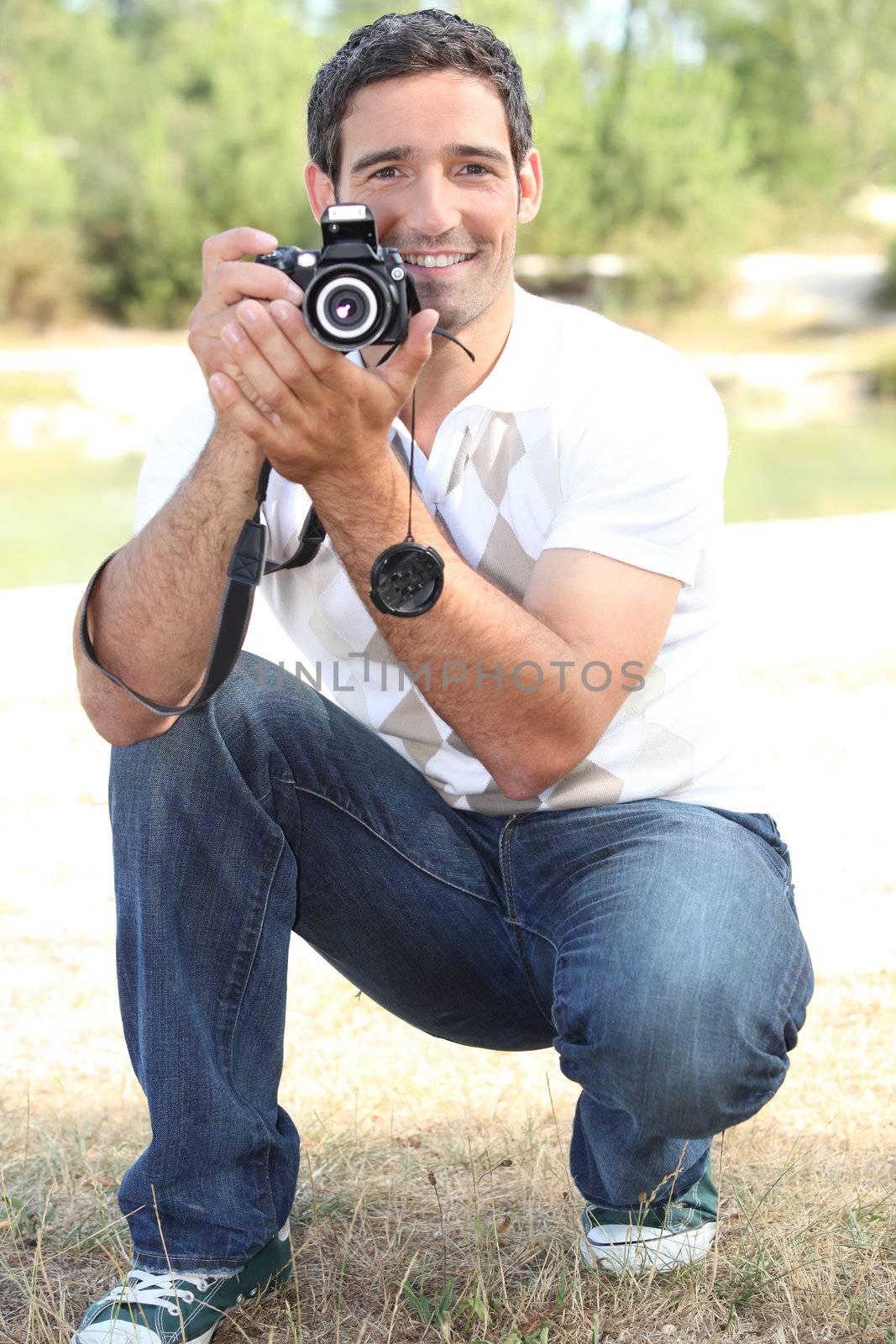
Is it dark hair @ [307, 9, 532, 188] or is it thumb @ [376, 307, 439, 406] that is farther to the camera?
dark hair @ [307, 9, 532, 188]

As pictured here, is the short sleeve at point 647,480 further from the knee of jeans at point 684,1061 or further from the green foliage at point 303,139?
the green foliage at point 303,139

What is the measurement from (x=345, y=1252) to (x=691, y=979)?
Answer: 575mm

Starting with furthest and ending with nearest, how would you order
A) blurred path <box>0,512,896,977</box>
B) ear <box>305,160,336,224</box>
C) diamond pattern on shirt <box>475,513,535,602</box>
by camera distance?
blurred path <box>0,512,896,977</box>, ear <box>305,160,336,224</box>, diamond pattern on shirt <box>475,513,535,602</box>

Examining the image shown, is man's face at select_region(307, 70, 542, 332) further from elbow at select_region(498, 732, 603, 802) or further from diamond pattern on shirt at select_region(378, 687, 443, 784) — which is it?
elbow at select_region(498, 732, 603, 802)

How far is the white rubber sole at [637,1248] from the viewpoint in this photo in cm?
163

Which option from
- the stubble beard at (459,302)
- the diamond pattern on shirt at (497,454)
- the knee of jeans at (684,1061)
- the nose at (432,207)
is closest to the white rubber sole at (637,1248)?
the knee of jeans at (684,1061)

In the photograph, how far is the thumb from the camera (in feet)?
5.12

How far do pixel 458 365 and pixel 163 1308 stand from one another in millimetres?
1158

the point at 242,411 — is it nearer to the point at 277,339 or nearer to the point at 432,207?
the point at 277,339

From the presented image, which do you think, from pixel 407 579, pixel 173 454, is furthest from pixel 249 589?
pixel 173 454

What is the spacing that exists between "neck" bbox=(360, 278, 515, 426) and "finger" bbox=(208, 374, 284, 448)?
14.4 inches

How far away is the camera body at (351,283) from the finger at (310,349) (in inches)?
0.4

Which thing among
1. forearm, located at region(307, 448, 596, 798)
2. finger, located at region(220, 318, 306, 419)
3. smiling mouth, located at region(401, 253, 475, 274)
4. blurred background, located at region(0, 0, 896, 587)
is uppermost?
blurred background, located at region(0, 0, 896, 587)

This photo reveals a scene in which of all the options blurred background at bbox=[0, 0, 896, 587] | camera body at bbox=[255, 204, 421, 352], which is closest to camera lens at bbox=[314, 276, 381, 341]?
camera body at bbox=[255, 204, 421, 352]
